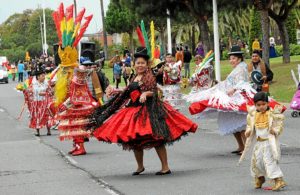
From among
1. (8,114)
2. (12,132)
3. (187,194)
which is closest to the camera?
(187,194)

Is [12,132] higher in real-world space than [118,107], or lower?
lower

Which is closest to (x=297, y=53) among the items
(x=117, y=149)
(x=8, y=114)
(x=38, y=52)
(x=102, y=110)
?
(x=8, y=114)

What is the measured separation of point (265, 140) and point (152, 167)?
315cm

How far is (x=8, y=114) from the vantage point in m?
29.6

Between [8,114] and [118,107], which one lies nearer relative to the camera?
[118,107]

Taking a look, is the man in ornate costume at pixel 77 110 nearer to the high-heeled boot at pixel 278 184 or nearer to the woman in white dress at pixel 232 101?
the woman in white dress at pixel 232 101

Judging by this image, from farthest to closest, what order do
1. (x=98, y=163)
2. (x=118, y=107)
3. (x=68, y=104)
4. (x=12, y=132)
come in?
(x=12, y=132) < (x=68, y=104) < (x=98, y=163) < (x=118, y=107)

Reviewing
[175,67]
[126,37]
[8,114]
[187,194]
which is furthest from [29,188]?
[126,37]

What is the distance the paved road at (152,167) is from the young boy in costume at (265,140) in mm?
209

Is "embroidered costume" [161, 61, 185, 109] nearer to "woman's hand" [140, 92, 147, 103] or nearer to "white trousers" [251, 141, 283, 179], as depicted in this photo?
"woman's hand" [140, 92, 147, 103]

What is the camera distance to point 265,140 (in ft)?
32.5

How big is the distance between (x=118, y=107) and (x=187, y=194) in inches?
97.2

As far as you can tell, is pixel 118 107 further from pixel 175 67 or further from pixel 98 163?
pixel 175 67

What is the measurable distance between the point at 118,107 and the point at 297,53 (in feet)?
158
